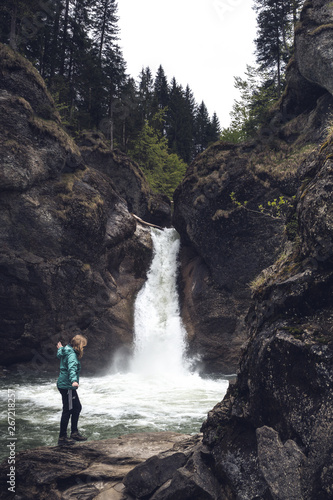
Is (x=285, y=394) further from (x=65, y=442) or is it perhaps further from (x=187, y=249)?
(x=187, y=249)

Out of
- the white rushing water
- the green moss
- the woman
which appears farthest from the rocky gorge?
the white rushing water

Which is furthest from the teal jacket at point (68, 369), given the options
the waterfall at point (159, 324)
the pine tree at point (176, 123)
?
the pine tree at point (176, 123)

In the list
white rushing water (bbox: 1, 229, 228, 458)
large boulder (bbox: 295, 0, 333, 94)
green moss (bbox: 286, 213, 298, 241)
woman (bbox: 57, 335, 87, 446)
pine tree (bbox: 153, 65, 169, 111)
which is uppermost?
pine tree (bbox: 153, 65, 169, 111)

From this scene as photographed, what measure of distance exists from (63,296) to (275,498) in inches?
627

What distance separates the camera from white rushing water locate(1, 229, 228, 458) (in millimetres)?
10320

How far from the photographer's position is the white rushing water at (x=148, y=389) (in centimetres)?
1032

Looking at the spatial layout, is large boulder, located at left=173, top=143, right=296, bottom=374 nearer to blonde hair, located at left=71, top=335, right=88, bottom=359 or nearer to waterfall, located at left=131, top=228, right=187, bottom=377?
waterfall, located at left=131, top=228, right=187, bottom=377

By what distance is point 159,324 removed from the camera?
20.8m

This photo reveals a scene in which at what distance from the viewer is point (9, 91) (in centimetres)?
1883

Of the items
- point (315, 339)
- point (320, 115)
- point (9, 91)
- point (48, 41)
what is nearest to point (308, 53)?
point (320, 115)

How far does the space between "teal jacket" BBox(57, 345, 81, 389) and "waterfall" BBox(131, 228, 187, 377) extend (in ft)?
39.7

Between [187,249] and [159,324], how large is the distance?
584 centimetres

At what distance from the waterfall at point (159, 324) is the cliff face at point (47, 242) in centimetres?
82

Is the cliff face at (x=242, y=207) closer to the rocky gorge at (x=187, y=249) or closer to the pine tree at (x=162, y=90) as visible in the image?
the rocky gorge at (x=187, y=249)
